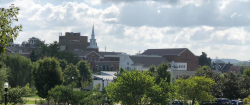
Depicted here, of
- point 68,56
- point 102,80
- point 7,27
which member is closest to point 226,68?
point 68,56

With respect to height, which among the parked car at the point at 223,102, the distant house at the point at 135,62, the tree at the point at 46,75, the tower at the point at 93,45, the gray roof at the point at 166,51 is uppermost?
the tower at the point at 93,45

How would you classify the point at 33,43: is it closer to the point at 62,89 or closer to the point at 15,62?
the point at 15,62

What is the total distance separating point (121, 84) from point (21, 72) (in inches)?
1136

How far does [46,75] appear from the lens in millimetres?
34281

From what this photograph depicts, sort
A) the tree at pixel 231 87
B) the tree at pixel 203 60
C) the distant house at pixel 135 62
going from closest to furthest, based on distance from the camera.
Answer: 1. the tree at pixel 231 87
2. the distant house at pixel 135 62
3. the tree at pixel 203 60

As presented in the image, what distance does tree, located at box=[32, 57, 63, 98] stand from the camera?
34344 millimetres

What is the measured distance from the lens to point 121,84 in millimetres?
28500

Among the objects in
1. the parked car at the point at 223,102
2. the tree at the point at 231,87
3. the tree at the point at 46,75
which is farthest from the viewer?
the tree at the point at 231,87

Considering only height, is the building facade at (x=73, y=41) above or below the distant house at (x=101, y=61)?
above

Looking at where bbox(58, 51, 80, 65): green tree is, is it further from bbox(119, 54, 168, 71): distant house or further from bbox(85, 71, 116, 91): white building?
bbox(85, 71, 116, 91): white building

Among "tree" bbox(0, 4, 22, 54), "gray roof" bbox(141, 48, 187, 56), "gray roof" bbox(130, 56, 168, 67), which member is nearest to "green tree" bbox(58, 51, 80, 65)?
"gray roof" bbox(130, 56, 168, 67)

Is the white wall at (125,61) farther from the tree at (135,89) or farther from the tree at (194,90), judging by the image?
the tree at (135,89)

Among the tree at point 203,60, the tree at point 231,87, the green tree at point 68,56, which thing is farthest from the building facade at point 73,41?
the tree at point 231,87

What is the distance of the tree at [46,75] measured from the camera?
113 feet
